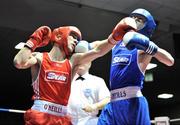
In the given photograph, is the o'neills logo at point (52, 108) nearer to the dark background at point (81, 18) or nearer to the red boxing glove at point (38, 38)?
the red boxing glove at point (38, 38)

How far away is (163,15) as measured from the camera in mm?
5602

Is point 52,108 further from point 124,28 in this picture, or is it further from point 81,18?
point 81,18

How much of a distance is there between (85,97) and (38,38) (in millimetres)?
866

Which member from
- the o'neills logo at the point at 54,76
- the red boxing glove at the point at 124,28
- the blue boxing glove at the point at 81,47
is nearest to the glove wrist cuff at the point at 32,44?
the o'neills logo at the point at 54,76

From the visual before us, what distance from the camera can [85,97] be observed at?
299 centimetres

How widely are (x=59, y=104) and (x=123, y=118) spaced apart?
1.36 feet

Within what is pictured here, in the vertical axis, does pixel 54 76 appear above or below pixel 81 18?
below

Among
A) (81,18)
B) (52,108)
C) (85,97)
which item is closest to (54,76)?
(52,108)

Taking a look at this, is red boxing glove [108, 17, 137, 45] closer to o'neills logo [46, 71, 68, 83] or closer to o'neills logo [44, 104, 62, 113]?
o'neills logo [46, 71, 68, 83]

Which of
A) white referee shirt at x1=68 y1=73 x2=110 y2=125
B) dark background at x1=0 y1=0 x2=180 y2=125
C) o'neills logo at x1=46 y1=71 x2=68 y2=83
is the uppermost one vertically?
dark background at x1=0 y1=0 x2=180 y2=125

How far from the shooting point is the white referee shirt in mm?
2922

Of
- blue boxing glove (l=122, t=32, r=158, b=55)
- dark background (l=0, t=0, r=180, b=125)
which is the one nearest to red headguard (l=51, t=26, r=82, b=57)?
blue boxing glove (l=122, t=32, r=158, b=55)

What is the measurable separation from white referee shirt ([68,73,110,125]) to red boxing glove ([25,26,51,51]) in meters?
0.76

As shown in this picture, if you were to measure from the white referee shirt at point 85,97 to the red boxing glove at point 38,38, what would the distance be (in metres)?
0.76
